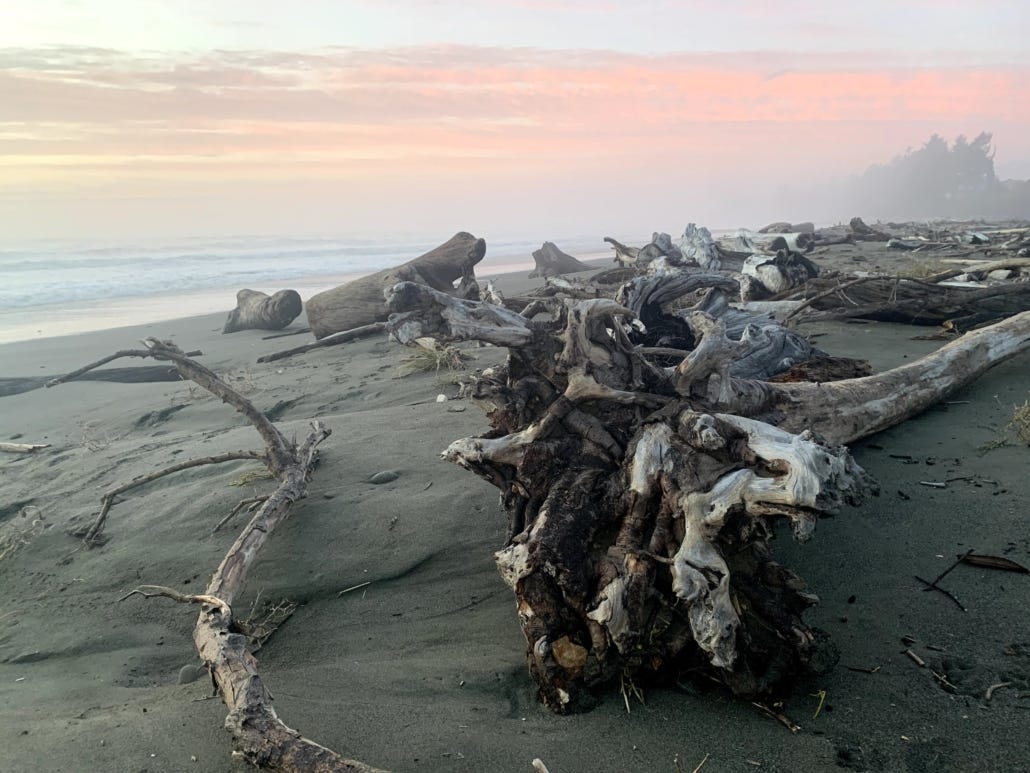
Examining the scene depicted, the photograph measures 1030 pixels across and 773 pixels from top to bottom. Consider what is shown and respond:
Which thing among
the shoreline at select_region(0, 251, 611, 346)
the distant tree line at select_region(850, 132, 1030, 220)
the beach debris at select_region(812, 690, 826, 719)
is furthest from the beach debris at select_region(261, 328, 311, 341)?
the distant tree line at select_region(850, 132, 1030, 220)

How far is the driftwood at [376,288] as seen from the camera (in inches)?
381

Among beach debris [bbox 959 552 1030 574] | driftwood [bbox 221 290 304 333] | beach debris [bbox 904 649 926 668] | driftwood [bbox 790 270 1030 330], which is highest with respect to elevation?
driftwood [bbox 790 270 1030 330]

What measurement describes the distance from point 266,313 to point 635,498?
34.0 feet

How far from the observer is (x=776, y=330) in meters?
5.08

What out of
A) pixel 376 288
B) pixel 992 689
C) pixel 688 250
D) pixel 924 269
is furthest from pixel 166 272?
pixel 992 689

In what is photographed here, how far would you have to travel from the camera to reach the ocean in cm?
1597

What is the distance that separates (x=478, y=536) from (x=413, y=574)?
38cm

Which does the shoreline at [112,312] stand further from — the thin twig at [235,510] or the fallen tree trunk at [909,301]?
the fallen tree trunk at [909,301]

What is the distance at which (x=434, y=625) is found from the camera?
296 centimetres

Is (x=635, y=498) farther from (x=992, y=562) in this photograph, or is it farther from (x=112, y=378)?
(x=112, y=378)

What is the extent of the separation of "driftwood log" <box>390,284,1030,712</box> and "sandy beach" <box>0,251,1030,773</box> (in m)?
0.16

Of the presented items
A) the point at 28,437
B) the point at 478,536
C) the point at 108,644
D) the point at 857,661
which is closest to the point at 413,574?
the point at 478,536

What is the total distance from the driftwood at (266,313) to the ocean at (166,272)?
10.8 feet

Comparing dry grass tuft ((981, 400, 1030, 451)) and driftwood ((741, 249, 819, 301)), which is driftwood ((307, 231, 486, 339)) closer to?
driftwood ((741, 249, 819, 301))
